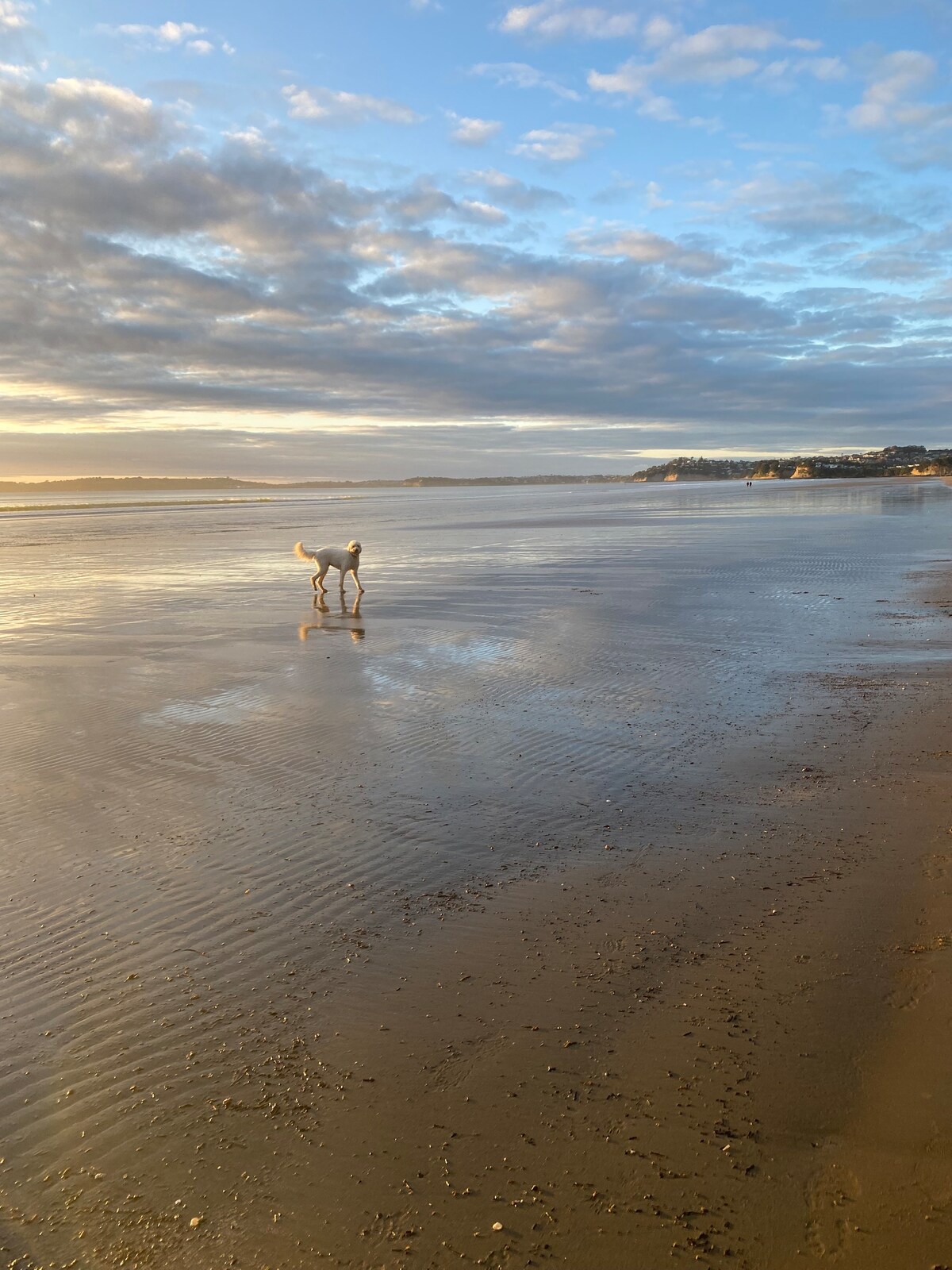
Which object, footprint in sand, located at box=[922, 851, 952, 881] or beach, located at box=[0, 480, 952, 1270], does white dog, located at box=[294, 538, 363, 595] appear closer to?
beach, located at box=[0, 480, 952, 1270]

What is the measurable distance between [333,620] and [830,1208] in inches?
545

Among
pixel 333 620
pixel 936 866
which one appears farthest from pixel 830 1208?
pixel 333 620

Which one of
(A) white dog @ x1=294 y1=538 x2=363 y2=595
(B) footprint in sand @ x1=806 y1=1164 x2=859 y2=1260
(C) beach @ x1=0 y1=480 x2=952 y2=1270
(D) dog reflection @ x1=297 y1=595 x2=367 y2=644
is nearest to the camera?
(B) footprint in sand @ x1=806 y1=1164 x2=859 y2=1260

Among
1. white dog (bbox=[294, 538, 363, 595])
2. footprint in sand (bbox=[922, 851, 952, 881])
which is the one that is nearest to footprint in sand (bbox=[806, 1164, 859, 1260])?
footprint in sand (bbox=[922, 851, 952, 881])

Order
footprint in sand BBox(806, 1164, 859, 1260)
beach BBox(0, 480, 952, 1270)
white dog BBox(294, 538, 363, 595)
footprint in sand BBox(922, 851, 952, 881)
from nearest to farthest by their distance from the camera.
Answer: footprint in sand BBox(806, 1164, 859, 1260) → beach BBox(0, 480, 952, 1270) → footprint in sand BBox(922, 851, 952, 881) → white dog BBox(294, 538, 363, 595)

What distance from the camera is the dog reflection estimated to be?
47.9 ft

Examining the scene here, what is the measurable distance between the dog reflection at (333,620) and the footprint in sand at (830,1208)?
1127 centimetres

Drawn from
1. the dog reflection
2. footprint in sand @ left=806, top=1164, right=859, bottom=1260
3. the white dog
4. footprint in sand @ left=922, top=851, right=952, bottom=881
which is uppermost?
the white dog

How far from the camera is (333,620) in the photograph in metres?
16.0

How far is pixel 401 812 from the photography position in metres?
6.53

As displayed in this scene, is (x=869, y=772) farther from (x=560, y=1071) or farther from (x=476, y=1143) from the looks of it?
(x=476, y=1143)

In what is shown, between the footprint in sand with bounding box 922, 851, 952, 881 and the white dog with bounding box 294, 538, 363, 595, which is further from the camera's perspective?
the white dog with bounding box 294, 538, 363, 595

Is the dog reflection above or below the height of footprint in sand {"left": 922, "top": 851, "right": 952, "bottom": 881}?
above

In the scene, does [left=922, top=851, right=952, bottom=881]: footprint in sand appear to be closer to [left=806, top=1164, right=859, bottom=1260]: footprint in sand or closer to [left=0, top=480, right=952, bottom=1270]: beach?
[left=0, top=480, right=952, bottom=1270]: beach
